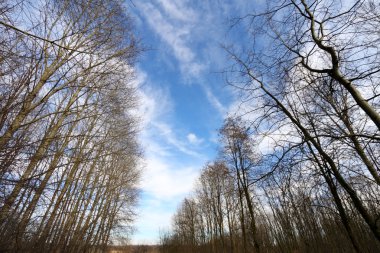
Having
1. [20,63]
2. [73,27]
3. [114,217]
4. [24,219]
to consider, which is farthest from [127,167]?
[20,63]

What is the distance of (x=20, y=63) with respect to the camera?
3.50 meters

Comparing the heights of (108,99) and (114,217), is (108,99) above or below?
below

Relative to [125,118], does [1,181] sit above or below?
below

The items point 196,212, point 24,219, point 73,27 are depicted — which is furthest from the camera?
point 196,212

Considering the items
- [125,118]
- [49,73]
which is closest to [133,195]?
[125,118]

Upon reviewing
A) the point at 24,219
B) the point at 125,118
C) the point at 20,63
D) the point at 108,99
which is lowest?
the point at 24,219

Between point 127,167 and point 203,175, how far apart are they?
43.2ft

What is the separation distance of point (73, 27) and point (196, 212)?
3323 cm

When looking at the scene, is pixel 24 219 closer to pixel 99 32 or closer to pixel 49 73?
pixel 49 73

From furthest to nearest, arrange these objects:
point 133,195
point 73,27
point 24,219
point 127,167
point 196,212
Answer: point 196,212
point 133,195
point 127,167
point 73,27
point 24,219

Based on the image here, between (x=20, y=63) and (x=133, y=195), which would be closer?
(x=20, y=63)

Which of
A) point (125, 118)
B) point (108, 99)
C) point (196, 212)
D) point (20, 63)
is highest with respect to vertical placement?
point (196, 212)

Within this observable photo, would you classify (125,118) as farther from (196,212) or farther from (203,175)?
(196,212)

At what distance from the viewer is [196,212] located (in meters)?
34.5
